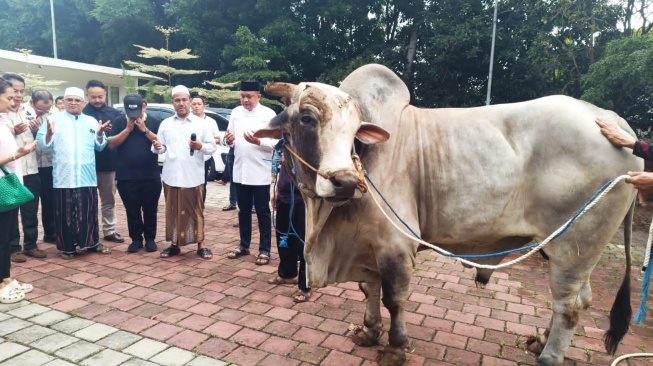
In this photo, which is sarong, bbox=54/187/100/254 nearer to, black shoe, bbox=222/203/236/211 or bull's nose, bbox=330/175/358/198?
black shoe, bbox=222/203/236/211

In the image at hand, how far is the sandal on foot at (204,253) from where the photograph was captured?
551 cm

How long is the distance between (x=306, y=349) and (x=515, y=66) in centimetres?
1632

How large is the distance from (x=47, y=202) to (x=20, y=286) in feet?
6.07

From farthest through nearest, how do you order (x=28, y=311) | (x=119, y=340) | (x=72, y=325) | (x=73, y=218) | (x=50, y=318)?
(x=73, y=218) < (x=28, y=311) < (x=50, y=318) < (x=72, y=325) < (x=119, y=340)

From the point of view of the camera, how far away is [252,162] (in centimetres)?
522

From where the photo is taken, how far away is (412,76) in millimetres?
19062

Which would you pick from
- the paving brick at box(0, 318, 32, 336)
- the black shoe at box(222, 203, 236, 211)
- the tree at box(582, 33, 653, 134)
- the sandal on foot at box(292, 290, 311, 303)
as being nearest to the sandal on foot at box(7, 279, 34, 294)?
the paving brick at box(0, 318, 32, 336)

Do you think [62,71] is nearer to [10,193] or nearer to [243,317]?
[10,193]

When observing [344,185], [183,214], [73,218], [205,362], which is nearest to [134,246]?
[73,218]

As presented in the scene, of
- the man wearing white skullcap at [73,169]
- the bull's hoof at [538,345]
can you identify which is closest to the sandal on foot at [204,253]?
the man wearing white skullcap at [73,169]

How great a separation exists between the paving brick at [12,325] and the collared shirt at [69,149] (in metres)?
1.91

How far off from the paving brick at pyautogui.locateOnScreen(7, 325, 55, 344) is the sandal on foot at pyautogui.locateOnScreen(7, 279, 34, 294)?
30.8 inches

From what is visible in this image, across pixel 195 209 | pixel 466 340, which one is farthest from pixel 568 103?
pixel 195 209

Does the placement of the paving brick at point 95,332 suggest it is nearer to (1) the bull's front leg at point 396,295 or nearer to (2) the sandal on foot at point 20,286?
(2) the sandal on foot at point 20,286
